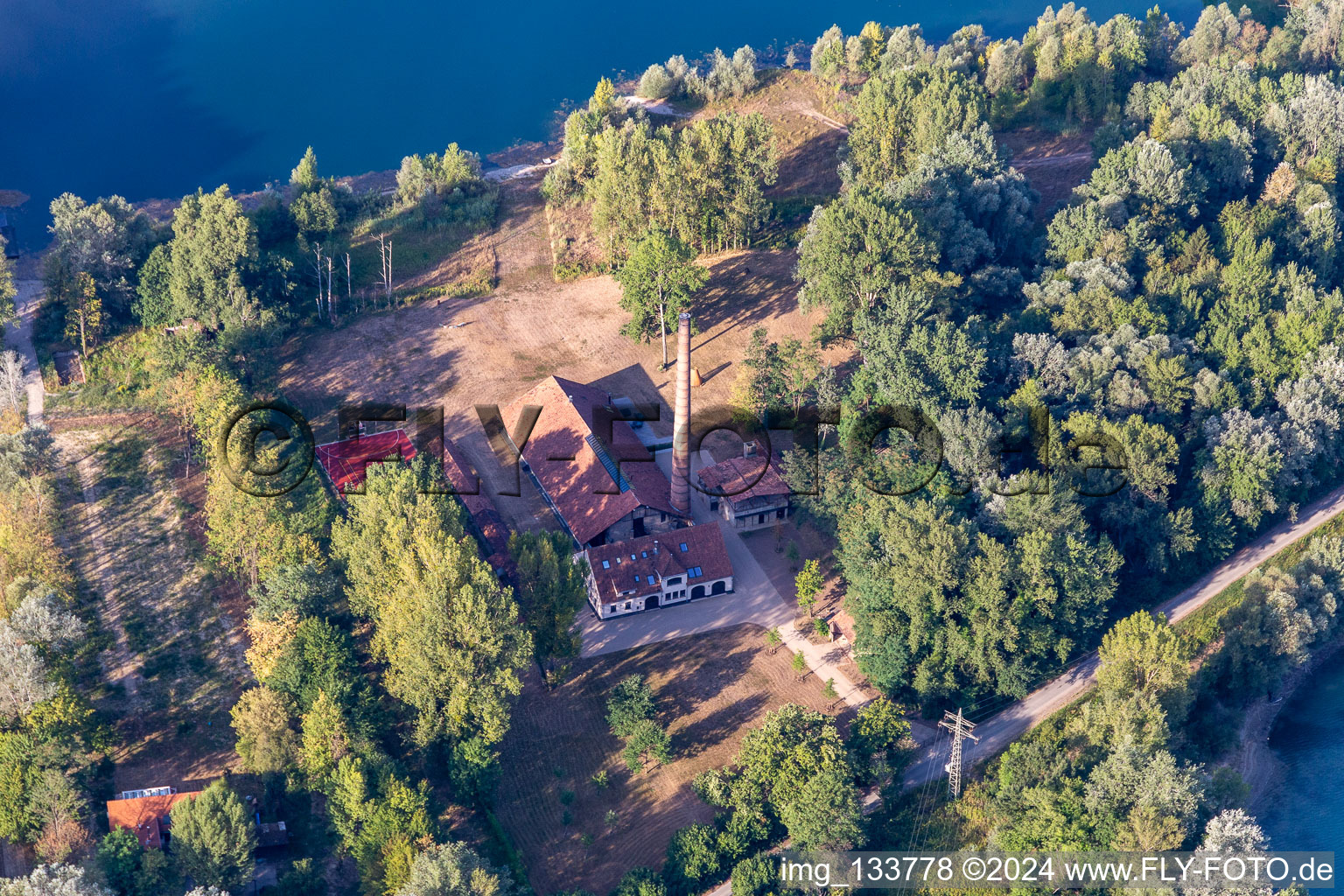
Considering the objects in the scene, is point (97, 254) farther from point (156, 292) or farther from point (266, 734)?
point (266, 734)

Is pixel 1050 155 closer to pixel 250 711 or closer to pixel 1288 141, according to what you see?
pixel 1288 141

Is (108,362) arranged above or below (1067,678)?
above

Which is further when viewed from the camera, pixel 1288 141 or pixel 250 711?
pixel 1288 141

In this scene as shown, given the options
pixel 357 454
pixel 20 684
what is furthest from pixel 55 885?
pixel 357 454

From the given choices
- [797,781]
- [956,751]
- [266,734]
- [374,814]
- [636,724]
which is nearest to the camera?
[374,814]

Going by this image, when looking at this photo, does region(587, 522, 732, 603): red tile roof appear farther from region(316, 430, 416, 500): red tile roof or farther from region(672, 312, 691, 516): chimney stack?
region(316, 430, 416, 500): red tile roof

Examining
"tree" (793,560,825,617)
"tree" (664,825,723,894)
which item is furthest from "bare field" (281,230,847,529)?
"tree" (664,825,723,894)

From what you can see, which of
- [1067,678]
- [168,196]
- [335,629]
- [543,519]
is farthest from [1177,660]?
[168,196]
